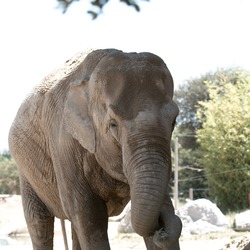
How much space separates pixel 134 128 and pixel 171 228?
67 centimetres

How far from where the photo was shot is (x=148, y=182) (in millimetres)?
3771

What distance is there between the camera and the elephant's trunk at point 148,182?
3727mm

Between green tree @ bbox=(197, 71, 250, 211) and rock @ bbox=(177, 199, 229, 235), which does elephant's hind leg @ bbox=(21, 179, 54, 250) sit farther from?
green tree @ bbox=(197, 71, 250, 211)

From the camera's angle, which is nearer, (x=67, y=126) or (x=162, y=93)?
(x=162, y=93)

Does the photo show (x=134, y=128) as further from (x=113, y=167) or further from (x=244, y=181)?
(x=244, y=181)

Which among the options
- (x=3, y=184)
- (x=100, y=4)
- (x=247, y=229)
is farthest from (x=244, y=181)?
(x=3, y=184)

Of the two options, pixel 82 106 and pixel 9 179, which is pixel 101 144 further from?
pixel 9 179

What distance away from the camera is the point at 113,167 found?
4277 millimetres

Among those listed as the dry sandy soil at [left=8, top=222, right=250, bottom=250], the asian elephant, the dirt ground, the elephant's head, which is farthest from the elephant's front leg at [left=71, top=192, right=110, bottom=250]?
the dirt ground

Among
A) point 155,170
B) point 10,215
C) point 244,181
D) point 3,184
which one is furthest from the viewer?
point 3,184

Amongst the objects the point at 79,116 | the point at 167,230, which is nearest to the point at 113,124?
the point at 79,116

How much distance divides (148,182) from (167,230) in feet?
1.14

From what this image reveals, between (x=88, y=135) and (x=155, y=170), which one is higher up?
(x=88, y=135)

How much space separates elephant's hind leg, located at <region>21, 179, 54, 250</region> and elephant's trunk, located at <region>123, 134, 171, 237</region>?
224 cm
